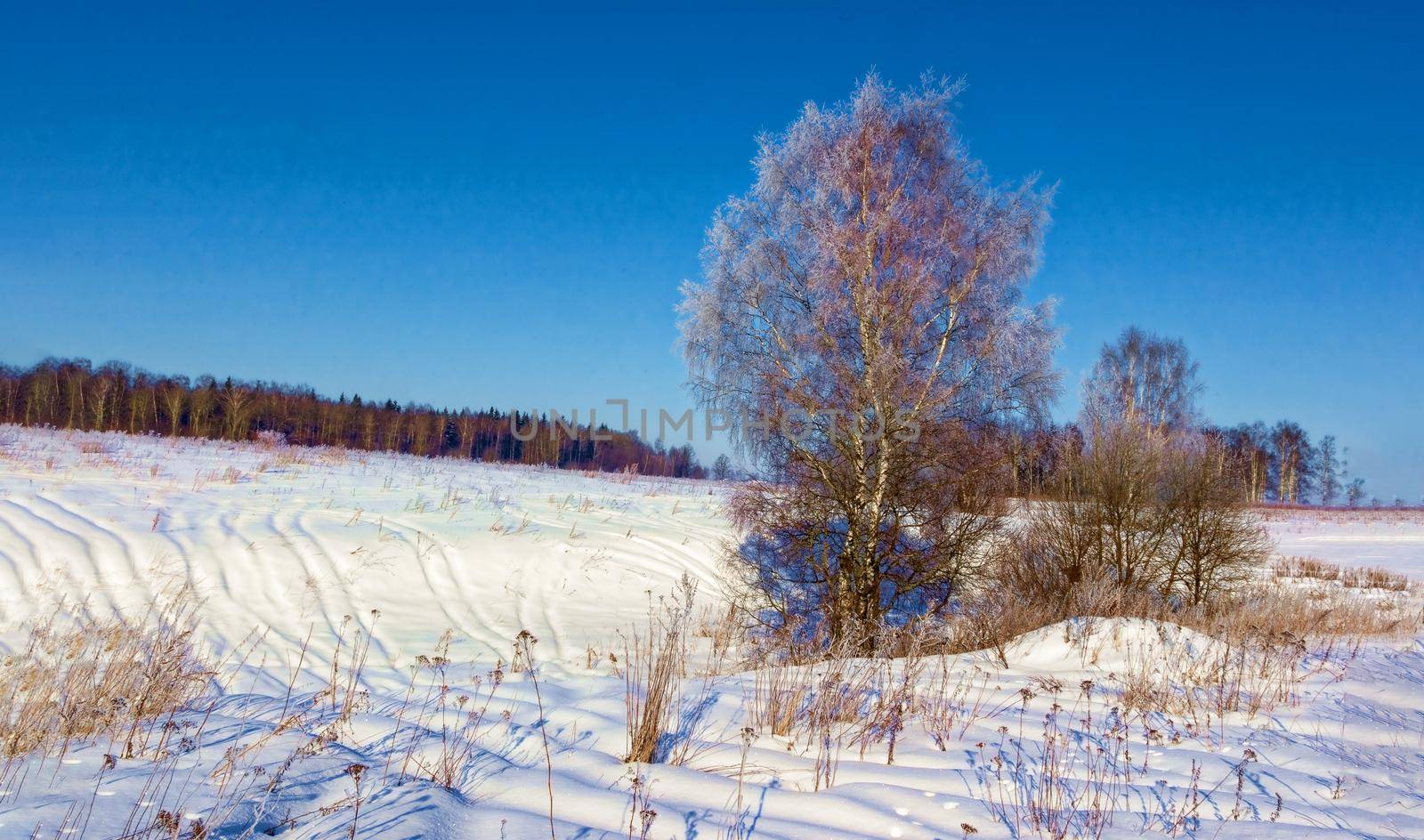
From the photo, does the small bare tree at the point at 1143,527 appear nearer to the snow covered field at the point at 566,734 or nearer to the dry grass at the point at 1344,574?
the snow covered field at the point at 566,734

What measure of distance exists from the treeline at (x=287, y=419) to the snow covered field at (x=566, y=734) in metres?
36.9

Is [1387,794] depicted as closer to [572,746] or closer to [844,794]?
[844,794]

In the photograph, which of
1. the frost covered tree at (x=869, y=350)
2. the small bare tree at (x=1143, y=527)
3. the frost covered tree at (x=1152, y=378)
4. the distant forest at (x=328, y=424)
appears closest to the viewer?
the frost covered tree at (x=869, y=350)

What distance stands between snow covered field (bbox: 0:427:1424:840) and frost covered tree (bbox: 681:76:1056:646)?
72.8 inches

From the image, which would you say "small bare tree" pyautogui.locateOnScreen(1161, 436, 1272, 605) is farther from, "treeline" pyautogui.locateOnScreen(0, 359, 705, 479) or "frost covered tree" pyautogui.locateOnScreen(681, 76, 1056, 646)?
"treeline" pyautogui.locateOnScreen(0, 359, 705, 479)

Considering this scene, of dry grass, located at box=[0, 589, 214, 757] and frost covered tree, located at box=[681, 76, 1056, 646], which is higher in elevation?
frost covered tree, located at box=[681, 76, 1056, 646]

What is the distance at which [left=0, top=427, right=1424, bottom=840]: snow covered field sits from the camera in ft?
9.18

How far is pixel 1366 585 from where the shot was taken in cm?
1428

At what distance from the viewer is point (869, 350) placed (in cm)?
855

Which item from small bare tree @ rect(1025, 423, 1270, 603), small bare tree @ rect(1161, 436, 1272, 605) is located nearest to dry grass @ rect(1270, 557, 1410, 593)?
small bare tree @ rect(1161, 436, 1272, 605)

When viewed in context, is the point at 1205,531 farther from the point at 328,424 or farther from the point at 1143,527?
the point at 328,424

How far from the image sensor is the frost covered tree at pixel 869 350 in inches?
329

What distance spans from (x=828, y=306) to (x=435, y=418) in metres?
81.2

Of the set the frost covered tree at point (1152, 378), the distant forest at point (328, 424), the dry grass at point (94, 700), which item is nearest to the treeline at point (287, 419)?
the distant forest at point (328, 424)
